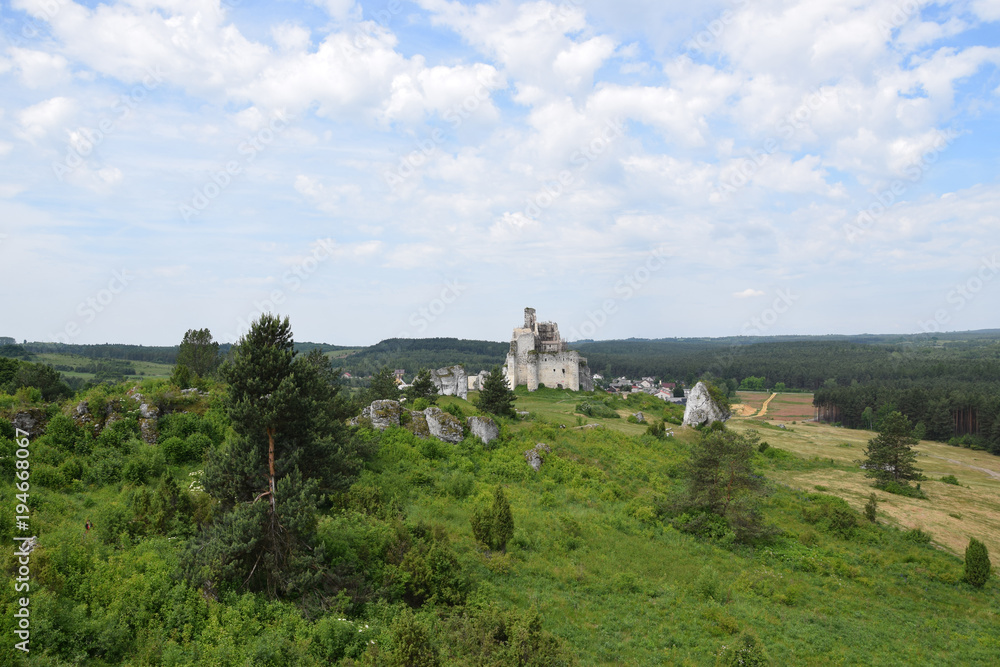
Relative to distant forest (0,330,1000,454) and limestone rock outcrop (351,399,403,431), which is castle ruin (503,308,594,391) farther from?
limestone rock outcrop (351,399,403,431)

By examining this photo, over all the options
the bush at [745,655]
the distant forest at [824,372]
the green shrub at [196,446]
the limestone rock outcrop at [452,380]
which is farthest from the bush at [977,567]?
the limestone rock outcrop at [452,380]

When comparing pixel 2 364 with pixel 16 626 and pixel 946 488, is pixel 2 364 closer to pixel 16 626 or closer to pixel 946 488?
pixel 16 626

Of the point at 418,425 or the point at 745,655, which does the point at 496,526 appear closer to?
the point at 745,655

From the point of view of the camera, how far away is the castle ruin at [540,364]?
177ft

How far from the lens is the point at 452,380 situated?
49.5 metres

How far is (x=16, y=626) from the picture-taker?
7.75 metres

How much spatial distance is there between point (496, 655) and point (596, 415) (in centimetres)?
3482

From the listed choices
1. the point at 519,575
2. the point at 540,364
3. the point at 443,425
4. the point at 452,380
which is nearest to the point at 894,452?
the point at 443,425

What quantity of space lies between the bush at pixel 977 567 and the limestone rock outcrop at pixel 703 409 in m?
22.7

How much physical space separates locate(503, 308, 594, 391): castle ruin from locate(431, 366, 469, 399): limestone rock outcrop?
689 cm

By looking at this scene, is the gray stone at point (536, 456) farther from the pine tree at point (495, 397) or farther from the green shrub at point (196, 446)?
the green shrub at point (196, 446)

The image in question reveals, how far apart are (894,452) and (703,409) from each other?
42.0ft

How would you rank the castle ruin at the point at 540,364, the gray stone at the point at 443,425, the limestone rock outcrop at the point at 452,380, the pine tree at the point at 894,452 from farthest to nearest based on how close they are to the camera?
1. the castle ruin at the point at 540,364
2. the limestone rock outcrop at the point at 452,380
3. the pine tree at the point at 894,452
4. the gray stone at the point at 443,425

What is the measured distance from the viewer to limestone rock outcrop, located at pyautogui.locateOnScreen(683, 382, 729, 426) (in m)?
40.8
